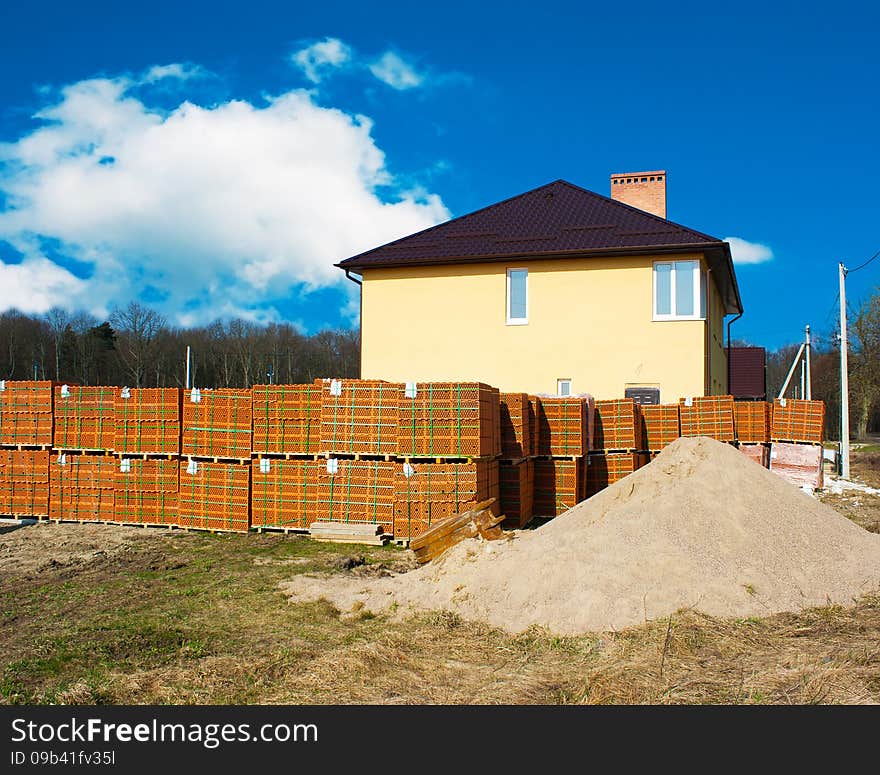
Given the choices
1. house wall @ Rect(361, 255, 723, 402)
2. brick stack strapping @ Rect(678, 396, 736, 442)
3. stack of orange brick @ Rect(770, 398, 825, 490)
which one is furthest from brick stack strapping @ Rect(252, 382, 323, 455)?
stack of orange brick @ Rect(770, 398, 825, 490)

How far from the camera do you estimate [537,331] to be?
21641mm

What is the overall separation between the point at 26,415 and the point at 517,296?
42.9 ft

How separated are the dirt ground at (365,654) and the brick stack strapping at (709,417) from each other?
464 inches

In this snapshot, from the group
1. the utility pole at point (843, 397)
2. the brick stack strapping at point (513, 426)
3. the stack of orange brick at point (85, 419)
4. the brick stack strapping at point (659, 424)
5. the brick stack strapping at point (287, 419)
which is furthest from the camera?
the utility pole at point (843, 397)

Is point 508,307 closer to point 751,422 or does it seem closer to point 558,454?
point 751,422

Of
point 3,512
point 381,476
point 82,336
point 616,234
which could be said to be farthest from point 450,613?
point 82,336

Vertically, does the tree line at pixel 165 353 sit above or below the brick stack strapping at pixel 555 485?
above

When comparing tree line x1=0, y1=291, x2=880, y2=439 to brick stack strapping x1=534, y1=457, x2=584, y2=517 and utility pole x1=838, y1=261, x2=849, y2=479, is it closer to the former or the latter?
utility pole x1=838, y1=261, x2=849, y2=479

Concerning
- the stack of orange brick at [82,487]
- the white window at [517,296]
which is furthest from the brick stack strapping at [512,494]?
the white window at [517,296]

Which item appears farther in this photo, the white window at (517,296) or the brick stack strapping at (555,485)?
the white window at (517,296)

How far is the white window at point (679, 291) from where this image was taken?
66.4 feet

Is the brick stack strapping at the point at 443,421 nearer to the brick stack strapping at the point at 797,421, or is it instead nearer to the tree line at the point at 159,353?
the brick stack strapping at the point at 797,421

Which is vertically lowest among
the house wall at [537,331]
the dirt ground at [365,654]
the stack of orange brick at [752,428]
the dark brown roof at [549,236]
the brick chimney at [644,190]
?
the dirt ground at [365,654]

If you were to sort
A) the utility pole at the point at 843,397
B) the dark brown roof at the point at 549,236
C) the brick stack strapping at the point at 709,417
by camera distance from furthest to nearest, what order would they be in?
the utility pole at the point at 843,397, the dark brown roof at the point at 549,236, the brick stack strapping at the point at 709,417
